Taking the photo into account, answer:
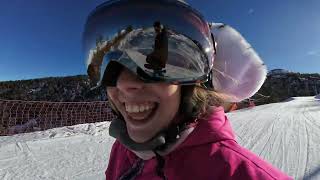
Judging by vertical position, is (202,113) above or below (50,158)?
above

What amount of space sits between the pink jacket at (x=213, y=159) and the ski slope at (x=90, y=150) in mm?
2570

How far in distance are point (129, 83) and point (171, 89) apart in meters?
0.16

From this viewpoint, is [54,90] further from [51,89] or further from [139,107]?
[139,107]

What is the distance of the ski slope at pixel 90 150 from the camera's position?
3.91 meters

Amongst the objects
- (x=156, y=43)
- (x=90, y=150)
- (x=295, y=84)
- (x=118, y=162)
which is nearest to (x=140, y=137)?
(x=156, y=43)

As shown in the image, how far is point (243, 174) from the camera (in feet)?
3.72

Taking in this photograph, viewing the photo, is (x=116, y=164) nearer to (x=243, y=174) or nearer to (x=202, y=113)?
(x=202, y=113)

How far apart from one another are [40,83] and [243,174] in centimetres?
2303

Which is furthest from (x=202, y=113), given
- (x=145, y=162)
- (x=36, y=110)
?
(x=36, y=110)

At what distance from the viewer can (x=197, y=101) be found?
4.62 ft

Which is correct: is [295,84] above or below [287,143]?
below

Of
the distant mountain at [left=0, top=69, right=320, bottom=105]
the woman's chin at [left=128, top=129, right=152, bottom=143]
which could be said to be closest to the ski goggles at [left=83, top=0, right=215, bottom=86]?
the woman's chin at [left=128, top=129, right=152, bottom=143]

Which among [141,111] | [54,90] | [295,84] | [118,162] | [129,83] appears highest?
[129,83]

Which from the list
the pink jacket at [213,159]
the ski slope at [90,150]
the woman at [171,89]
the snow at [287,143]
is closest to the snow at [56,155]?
the ski slope at [90,150]
